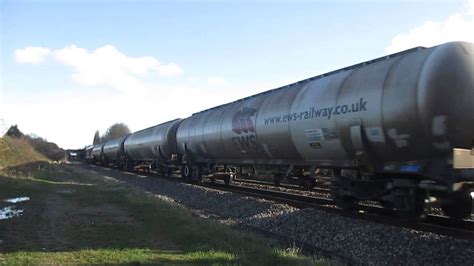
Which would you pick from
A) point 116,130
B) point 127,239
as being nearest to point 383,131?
point 127,239

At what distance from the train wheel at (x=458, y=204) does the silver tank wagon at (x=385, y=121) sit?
0.38m

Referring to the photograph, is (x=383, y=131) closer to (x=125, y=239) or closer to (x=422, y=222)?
(x=422, y=222)

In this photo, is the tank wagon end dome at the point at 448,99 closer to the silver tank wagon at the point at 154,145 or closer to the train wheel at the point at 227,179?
the train wheel at the point at 227,179

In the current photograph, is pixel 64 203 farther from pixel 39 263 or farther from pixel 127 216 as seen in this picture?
pixel 39 263

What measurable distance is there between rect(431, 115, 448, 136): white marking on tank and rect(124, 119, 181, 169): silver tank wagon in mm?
20528

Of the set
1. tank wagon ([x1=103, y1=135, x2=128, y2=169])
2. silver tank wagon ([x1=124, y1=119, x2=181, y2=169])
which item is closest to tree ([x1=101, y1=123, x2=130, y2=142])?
tank wagon ([x1=103, y1=135, x2=128, y2=169])

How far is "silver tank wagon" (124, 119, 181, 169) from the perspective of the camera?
30.0m

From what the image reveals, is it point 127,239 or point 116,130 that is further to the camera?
point 116,130

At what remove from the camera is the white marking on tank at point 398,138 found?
10.2 m

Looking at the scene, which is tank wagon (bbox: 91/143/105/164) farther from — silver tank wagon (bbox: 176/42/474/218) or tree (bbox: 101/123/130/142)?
tree (bbox: 101/123/130/142)

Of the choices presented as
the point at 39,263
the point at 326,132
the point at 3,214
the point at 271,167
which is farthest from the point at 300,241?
the point at 3,214

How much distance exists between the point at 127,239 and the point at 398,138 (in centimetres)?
594

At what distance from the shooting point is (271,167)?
1697 cm

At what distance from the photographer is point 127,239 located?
9.62m
